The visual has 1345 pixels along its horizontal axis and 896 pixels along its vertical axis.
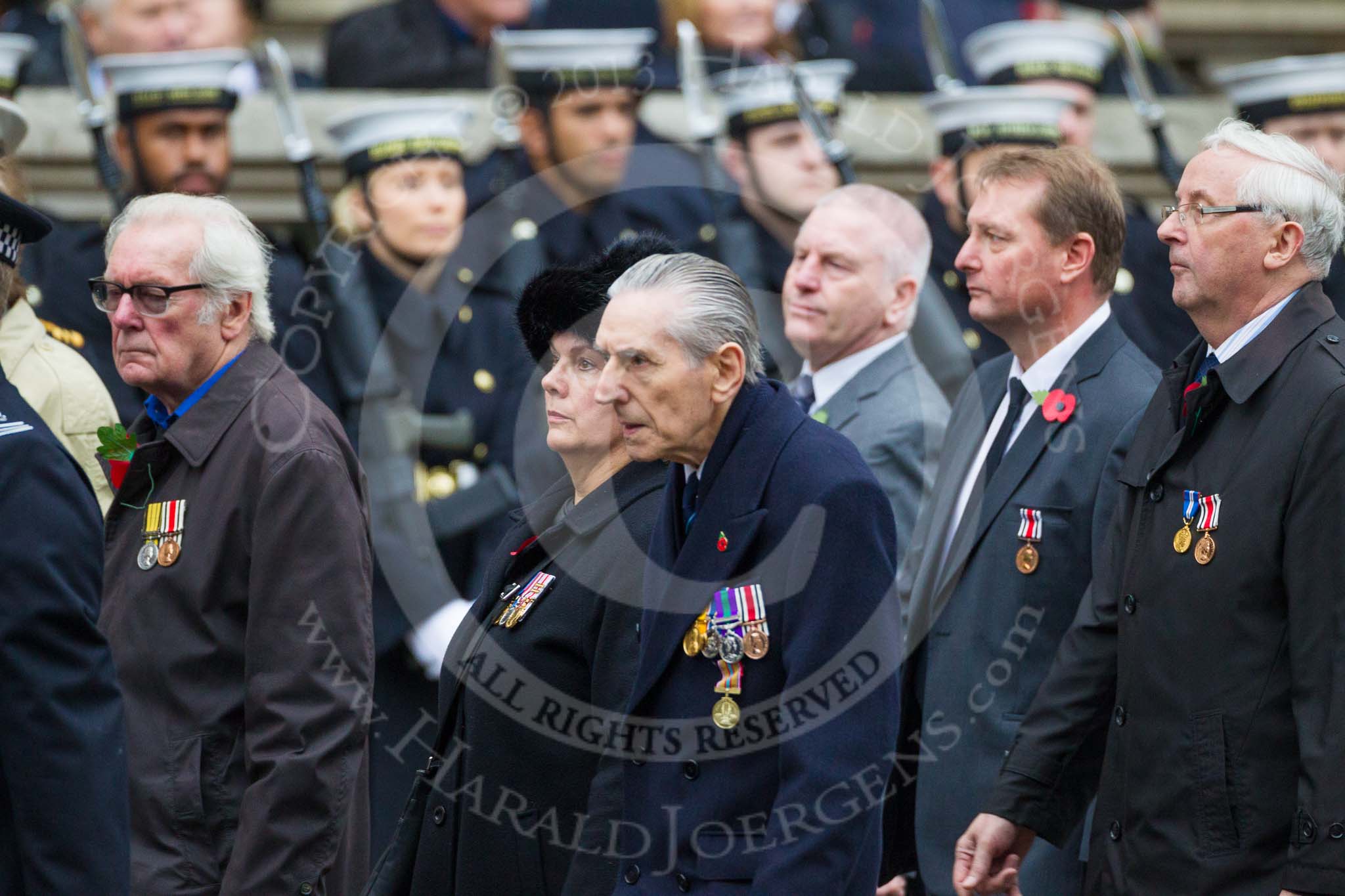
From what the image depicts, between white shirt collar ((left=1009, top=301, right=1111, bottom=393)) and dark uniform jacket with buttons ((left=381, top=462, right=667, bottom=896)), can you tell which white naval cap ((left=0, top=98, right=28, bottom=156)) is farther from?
white shirt collar ((left=1009, top=301, right=1111, bottom=393))

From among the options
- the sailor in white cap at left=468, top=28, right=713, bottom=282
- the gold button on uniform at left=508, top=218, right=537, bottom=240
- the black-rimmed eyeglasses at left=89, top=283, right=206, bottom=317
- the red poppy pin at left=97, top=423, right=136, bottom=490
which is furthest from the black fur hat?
the gold button on uniform at left=508, top=218, right=537, bottom=240

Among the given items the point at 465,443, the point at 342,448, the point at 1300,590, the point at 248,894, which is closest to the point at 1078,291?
the point at 1300,590

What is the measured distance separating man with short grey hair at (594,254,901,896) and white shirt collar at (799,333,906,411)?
59.6 inches

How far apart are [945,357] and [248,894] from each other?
11.7 ft

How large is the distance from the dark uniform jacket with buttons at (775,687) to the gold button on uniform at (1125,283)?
4.22m

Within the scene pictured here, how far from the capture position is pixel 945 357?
6.50 m

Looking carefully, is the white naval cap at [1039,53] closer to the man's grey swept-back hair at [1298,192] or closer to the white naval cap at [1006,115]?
the white naval cap at [1006,115]

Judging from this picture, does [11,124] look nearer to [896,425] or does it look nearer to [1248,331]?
[896,425]

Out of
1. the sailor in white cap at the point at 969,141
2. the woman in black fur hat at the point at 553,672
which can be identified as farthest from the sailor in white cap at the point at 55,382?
the sailor in white cap at the point at 969,141

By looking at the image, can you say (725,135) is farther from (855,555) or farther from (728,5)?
(855,555)

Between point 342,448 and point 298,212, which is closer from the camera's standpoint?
point 342,448

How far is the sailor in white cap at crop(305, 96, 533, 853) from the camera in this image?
21.4 ft

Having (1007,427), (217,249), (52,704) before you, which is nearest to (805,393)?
(1007,427)

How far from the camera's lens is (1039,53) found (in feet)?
24.7
